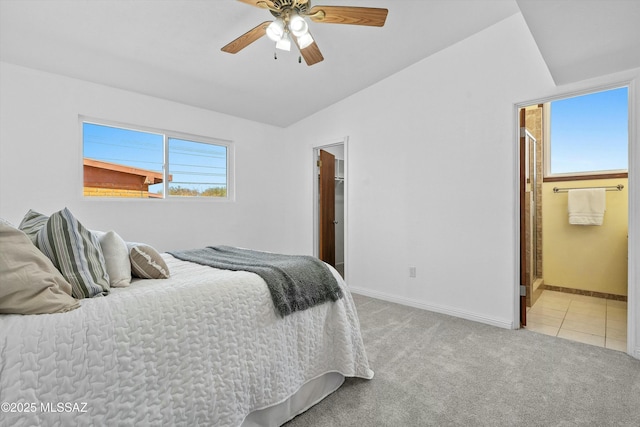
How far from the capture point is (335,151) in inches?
197

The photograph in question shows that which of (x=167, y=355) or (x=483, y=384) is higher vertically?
(x=167, y=355)

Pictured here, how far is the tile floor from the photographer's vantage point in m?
2.63

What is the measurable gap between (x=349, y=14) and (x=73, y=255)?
1.99 metres

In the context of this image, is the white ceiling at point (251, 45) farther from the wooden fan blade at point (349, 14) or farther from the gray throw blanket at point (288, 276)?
the gray throw blanket at point (288, 276)

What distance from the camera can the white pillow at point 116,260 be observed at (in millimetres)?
1484

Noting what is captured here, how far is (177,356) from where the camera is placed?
1242mm

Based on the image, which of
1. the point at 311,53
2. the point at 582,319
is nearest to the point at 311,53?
the point at 311,53

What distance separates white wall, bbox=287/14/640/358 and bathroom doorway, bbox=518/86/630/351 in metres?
0.50

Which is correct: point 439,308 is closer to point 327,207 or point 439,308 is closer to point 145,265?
point 327,207

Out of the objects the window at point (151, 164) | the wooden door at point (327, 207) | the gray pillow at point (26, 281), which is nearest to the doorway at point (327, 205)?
the wooden door at point (327, 207)

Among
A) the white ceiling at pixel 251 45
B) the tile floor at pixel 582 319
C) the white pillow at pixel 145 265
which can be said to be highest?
the white ceiling at pixel 251 45

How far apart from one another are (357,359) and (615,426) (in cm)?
129

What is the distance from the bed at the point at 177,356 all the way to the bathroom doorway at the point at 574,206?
8.40 feet

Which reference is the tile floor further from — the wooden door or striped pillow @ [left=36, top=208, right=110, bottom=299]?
striped pillow @ [left=36, top=208, right=110, bottom=299]
